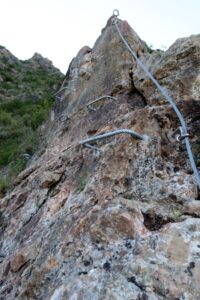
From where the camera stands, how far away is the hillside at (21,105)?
9.21 metres

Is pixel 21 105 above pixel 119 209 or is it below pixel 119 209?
below

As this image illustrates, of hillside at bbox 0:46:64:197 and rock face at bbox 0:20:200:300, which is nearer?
rock face at bbox 0:20:200:300

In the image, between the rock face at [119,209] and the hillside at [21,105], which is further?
the hillside at [21,105]

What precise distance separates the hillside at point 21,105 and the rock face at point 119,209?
2.96 metres

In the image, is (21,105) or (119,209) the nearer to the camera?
(119,209)

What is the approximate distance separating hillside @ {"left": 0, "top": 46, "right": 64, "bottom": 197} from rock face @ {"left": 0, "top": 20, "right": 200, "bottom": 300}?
296cm

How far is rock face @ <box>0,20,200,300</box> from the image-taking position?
253cm

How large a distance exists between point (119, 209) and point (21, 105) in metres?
18.0

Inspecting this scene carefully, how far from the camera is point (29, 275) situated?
338 cm

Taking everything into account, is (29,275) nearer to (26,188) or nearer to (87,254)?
(87,254)

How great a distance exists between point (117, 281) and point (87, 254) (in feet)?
1.42

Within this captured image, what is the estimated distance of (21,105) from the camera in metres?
20.2

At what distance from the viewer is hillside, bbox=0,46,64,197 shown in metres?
9.21

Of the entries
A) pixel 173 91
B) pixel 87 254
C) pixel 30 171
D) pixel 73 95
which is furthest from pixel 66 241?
pixel 73 95
